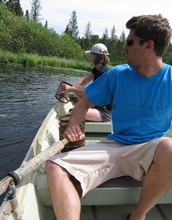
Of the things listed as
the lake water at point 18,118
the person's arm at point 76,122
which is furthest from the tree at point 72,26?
the person's arm at point 76,122

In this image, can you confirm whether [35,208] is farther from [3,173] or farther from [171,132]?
[3,173]

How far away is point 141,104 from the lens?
2582mm

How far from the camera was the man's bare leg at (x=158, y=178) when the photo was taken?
84.3 inches

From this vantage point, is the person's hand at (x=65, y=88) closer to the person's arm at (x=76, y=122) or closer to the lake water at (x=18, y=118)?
the lake water at (x=18, y=118)

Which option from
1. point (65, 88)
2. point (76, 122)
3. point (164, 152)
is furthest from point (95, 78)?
point (164, 152)

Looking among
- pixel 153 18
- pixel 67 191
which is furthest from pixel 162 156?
pixel 153 18

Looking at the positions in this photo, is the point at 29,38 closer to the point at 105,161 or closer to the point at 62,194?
the point at 105,161

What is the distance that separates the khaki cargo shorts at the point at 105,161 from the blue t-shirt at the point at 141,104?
150mm

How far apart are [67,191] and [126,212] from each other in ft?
2.81

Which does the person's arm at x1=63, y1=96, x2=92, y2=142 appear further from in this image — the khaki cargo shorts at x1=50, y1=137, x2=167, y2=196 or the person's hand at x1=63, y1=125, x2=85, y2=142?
the khaki cargo shorts at x1=50, y1=137, x2=167, y2=196

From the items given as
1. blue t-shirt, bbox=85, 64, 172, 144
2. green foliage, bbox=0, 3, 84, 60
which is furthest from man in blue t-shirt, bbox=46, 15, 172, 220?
green foliage, bbox=0, 3, 84, 60

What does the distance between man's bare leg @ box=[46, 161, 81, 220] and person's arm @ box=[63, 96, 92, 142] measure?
35cm

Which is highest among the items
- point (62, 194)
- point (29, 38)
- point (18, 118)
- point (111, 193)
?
point (29, 38)

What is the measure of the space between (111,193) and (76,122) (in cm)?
67
